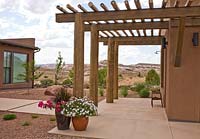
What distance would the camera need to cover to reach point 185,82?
771 centimetres

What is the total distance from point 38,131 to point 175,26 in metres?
4.84

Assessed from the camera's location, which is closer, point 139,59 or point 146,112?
point 146,112

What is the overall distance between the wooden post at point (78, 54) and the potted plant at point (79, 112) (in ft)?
4.23

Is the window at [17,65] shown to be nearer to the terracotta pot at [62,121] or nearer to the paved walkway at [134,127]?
the paved walkway at [134,127]

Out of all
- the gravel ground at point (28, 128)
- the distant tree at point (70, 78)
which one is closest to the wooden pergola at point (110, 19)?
the gravel ground at point (28, 128)

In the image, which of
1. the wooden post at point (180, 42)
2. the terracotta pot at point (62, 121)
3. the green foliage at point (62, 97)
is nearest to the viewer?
the terracotta pot at point (62, 121)

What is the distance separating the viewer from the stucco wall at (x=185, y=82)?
7.64m

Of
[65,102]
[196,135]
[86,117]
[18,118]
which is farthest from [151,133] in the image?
[18,118]

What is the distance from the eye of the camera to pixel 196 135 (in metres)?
5.98

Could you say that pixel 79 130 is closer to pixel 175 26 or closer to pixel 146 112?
pixel 146 112

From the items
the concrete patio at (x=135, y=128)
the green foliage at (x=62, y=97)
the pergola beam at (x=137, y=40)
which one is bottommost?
the concrete patio at (x=135, y=128)

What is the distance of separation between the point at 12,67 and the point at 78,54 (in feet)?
36.9

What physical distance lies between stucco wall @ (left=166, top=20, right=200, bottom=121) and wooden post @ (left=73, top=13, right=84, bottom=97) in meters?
2.64

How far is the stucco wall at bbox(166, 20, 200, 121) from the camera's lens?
764 cm
